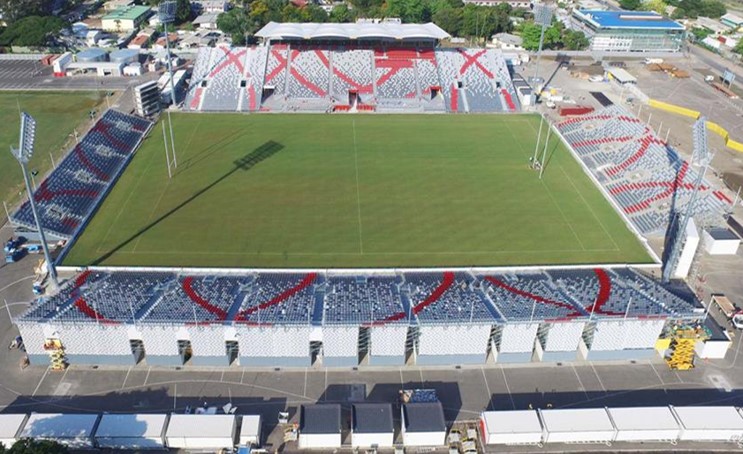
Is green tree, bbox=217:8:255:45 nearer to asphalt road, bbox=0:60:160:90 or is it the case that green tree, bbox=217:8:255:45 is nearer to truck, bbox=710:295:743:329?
asphalt road, bbox=0:60:160:90

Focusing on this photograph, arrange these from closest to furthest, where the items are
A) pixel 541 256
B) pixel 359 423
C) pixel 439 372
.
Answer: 1. pixel 359 423
2. pixel 439 372
3. pixel 541 256

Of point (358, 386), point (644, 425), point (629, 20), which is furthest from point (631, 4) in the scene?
point (358, 386)

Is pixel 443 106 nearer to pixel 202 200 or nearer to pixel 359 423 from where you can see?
pixel 202 200

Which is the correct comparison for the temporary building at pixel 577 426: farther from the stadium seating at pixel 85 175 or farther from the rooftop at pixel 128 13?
the rooftop at pixel 128 13

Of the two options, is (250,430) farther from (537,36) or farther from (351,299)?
(537,36)

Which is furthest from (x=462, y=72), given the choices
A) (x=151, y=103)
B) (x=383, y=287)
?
(x=383, y=287)

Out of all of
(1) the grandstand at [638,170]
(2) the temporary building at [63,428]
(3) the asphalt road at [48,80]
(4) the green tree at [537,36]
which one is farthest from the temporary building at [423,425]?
(4) the green tree at [537,36]

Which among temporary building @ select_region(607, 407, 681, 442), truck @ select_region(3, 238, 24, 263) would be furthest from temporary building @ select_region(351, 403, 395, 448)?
truck @ select_region(3, 238, 24, 263)
